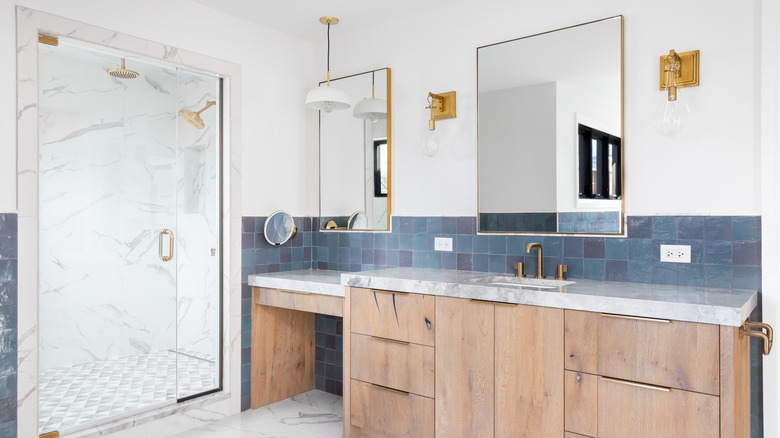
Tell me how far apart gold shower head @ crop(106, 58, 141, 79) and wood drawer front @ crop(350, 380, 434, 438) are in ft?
6.79

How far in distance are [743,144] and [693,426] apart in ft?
3.98

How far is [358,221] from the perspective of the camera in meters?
3.54

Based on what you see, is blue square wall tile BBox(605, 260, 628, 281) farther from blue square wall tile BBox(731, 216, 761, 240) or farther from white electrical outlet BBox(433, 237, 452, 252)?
white electrical outlet BBox(433, 237, 452, 252)

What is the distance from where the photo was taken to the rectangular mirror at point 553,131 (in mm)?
2547

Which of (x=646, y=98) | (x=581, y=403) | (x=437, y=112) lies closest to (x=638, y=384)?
(x=581, y=403)

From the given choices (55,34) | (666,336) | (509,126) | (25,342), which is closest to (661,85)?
(509,126)

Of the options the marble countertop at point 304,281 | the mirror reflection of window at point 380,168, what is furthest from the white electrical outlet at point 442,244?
the marble countertop at point 304,281

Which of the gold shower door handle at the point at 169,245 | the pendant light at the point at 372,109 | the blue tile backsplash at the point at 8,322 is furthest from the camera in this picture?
the pendant light at the point at 372,109

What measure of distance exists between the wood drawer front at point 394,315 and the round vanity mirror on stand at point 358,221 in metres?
0.84

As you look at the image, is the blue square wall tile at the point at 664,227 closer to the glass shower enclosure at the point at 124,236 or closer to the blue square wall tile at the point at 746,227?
the blue square wall tile at the point at 746,227

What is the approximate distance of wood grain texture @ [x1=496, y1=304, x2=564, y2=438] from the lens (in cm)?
210

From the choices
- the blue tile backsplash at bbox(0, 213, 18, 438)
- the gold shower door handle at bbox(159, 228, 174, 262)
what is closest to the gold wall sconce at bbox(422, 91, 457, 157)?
the gold shower door handle at bbox(159, 228, 174, 262)

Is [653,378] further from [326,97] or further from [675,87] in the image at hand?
[326,97]

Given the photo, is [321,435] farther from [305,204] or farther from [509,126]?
[509,126]
